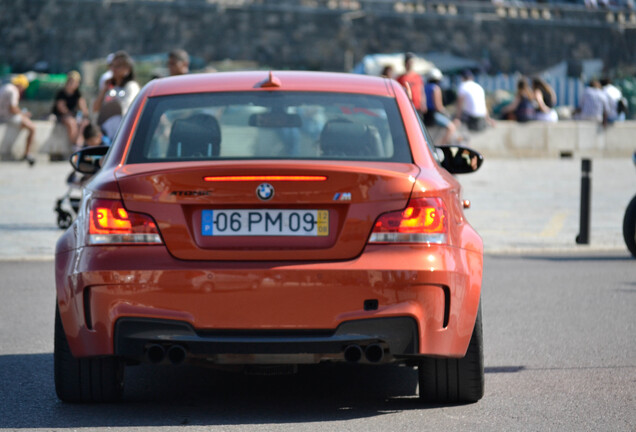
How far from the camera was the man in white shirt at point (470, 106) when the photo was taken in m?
24.7

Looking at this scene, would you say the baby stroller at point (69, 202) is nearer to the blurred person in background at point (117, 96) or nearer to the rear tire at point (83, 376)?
the blurred person in background at point (117, 96)

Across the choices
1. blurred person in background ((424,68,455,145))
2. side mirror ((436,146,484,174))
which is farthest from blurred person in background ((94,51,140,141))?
blurred person in background ((424,68,455,145))

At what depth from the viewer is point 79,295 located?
5473 millimetres

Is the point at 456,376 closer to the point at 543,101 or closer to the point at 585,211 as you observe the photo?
the point at 585,211

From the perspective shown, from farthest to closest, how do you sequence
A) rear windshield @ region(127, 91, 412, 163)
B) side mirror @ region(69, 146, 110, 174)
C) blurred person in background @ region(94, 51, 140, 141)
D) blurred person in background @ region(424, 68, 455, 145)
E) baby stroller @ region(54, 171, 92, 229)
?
blurred person in background @ region(424, 68, 455, 145) → baby stroller @ region(54, 171, 92, 229) → blurred person in background @ region(94, 51, 140, 141) → side mirror @ region(69, 146, 110, 174) → rear windshield @ region(127, 91, 412, 163)

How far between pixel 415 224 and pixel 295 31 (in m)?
71.4

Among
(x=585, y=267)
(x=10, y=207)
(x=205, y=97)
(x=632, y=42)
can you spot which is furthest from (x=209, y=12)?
(x=205, y=97)

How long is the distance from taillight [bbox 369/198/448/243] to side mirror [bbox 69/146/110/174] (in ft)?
6.29

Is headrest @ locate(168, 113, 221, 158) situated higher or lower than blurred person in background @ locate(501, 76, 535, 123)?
higher

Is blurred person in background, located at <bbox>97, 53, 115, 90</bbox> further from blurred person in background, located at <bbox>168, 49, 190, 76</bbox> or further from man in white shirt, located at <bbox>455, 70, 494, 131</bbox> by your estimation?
man in white shirt, located at <bbox>455, 70, 494, 131</bbox>

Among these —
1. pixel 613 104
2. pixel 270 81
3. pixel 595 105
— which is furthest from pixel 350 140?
pixel 613 104

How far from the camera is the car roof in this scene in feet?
20.1

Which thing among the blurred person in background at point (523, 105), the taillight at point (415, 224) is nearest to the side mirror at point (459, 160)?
the taillight at point (415, 224)

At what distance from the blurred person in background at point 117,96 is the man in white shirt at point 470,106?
12049mm
